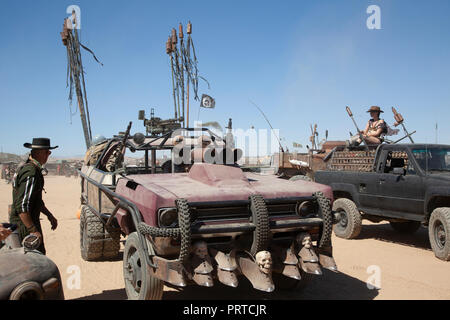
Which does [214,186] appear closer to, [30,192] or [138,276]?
[138,276]

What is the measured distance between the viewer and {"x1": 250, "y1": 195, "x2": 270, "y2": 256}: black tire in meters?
3.65

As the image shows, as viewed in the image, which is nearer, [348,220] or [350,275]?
[350,275]

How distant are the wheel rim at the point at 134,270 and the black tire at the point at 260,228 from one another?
124 centimetres

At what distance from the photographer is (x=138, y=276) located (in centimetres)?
397

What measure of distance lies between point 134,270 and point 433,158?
6.10 metres

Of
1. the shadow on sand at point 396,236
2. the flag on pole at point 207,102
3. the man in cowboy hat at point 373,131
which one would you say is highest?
the flag on pole at point 207,102

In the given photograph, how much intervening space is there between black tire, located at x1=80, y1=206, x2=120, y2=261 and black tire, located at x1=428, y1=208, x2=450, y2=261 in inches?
214

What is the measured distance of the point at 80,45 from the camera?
491 inches

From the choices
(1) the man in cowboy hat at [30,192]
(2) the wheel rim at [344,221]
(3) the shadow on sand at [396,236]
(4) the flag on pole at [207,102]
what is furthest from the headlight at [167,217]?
(3) the shadow on sand at [396,236]

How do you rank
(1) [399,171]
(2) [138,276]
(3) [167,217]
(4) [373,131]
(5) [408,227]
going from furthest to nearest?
(4) [373,131] → (5) [408,227] → (1) [399,171] → (2) [138,276] → (3) [167,217]

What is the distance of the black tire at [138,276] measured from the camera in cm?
371

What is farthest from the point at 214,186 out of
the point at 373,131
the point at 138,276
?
the point at 373,131

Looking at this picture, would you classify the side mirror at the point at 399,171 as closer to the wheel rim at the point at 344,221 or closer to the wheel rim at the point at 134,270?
the wheel rim at the point at 344,221
